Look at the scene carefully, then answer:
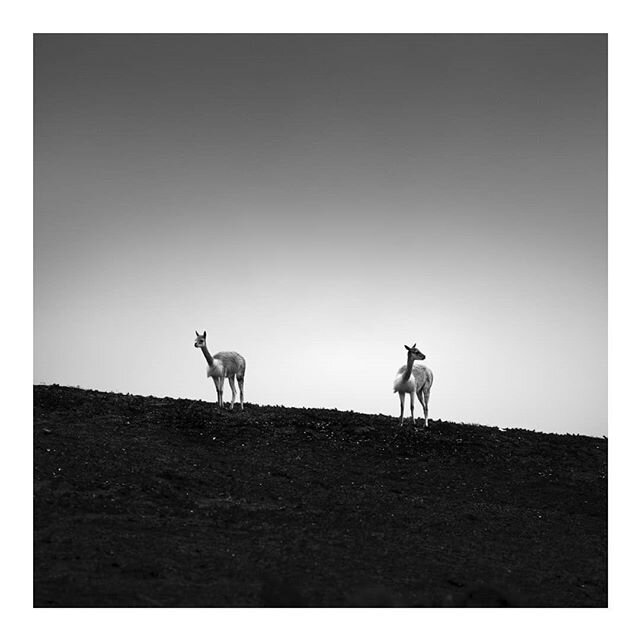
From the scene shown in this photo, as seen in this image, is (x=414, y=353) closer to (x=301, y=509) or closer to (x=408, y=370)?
(x=408, y=370)

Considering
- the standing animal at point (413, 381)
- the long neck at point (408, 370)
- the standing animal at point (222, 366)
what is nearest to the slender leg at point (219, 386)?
the standing animal at point (222, 366)

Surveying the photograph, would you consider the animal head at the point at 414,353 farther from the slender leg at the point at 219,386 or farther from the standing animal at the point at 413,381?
the slender leg at the point at 219,386

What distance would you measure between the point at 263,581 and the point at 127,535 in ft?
12.5

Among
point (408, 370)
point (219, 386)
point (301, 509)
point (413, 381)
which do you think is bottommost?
point (301, 509)

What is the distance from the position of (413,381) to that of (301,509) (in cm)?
1215

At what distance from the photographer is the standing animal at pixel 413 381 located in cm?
3002

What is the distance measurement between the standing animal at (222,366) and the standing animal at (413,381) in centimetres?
712

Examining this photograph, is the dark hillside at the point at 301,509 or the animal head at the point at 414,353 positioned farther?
the animal head at the point at 414,353

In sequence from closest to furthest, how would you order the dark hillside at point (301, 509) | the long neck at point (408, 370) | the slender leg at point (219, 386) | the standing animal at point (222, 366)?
the dark hillside at point (301, 509), the long neck at point (408, 370), the standing animal at point (222, 366), the slender leg at point (219, 386)

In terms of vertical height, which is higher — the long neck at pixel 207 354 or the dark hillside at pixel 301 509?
the long neck at pixel 207 354

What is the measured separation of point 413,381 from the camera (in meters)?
30.3

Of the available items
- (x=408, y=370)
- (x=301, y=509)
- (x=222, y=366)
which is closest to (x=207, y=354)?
(x=222, y=366)

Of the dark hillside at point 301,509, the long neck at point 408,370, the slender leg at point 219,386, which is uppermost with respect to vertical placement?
the long neck at point 408,370

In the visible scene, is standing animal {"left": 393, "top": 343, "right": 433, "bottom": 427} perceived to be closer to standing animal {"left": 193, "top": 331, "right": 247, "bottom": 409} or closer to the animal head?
the animal head
